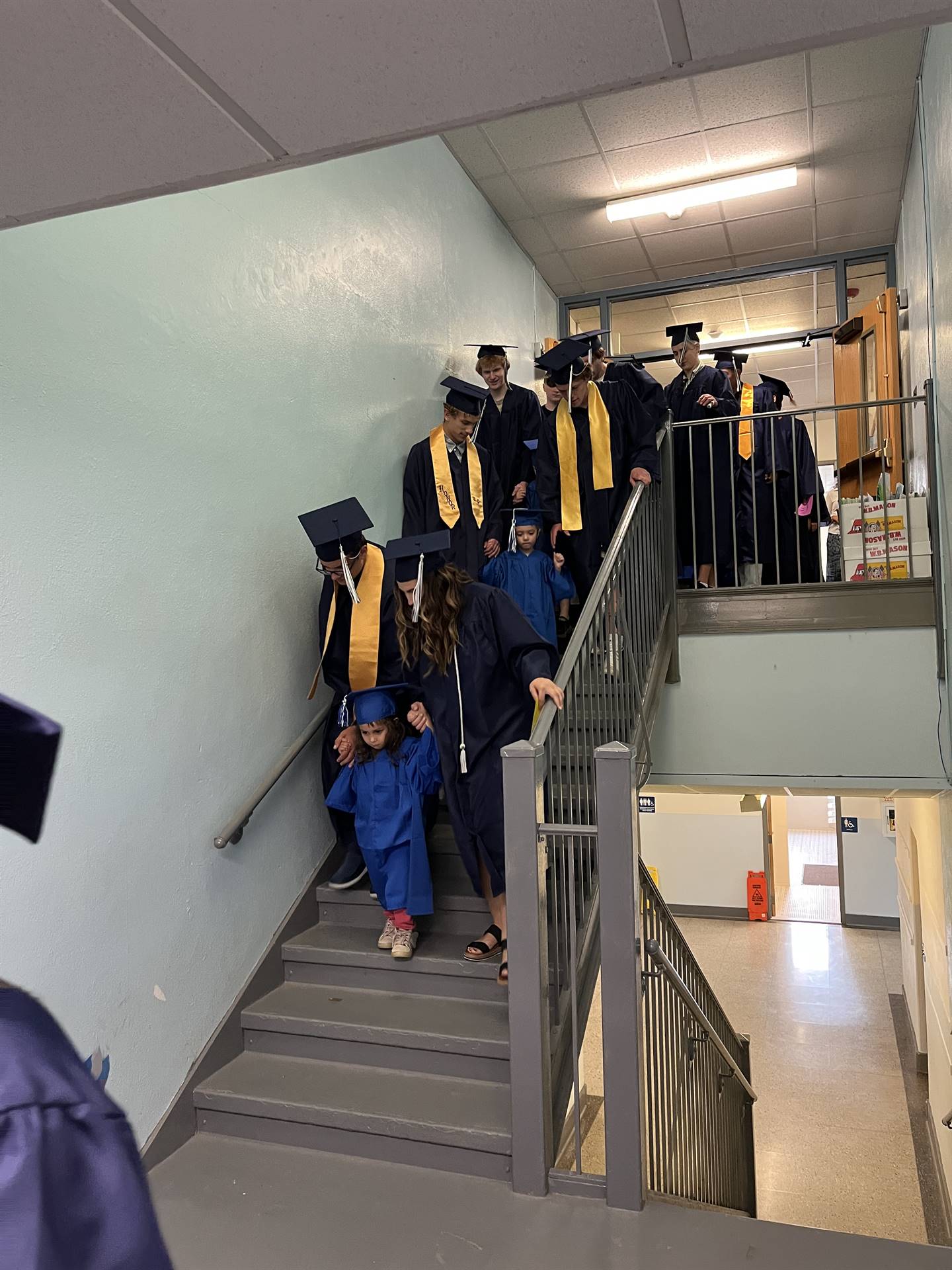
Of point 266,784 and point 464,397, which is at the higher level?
point 464,397

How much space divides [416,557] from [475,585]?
0.24 metres

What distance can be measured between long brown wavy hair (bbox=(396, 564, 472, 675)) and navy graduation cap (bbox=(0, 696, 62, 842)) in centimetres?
275

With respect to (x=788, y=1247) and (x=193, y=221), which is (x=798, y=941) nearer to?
(x=788, y=1247)

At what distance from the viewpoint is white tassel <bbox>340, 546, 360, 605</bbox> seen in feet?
12.0

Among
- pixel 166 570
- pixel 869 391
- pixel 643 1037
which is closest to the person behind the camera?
pixel 643 1037

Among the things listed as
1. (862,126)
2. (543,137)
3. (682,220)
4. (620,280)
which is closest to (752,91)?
(862,126)

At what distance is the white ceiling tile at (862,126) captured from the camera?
18.6ft

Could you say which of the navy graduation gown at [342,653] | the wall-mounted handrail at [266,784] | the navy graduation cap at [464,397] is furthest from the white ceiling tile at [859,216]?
the wall-mounted handrail at [266,784]

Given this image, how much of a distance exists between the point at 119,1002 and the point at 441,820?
182cm

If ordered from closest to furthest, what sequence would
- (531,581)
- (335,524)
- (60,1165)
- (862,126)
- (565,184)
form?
(60,1165)
(335,524)
(531,581)
(862,126)
(565,184)

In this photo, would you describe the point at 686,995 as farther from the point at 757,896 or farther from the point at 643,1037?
the point at 757,896

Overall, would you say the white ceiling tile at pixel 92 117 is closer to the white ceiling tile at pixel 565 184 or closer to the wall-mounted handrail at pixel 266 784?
the wall-mounted handrail at pixel 266 784

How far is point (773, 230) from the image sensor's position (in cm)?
725

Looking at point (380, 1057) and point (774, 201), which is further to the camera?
point (774, 201)
